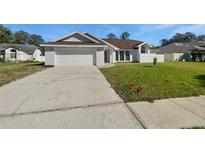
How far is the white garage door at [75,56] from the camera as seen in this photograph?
22.0 meters

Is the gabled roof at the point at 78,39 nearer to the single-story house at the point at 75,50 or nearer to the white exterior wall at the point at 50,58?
the single-story house at the point at 75,50

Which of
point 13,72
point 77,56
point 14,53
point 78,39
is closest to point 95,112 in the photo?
point 13,72

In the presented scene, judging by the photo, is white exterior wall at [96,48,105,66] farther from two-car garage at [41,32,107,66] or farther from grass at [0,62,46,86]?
grass at [0,62,46,86]

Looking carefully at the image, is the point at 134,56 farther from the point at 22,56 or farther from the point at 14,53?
the point at 14,53

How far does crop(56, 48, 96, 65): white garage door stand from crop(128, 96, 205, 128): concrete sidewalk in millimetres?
17359

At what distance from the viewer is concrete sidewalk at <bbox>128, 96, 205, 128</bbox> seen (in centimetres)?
394

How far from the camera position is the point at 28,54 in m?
43.4

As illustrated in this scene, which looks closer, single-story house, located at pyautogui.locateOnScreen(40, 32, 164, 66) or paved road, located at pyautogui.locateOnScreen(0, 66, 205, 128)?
paved road, located at pyautogui.locateOnScreen(0, 66, 205, 128)

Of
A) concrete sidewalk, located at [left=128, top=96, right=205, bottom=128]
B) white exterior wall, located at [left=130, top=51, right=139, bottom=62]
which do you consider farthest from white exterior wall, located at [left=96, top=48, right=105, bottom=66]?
concrete sidewalk, located at [left=128, top=96, right=205, bottom=128]

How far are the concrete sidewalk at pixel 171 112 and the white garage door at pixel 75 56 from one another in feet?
57.0

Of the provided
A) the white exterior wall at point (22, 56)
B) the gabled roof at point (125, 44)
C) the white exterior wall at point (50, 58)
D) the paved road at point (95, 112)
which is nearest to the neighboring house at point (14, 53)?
the white exterior wall at point (22, 56)
